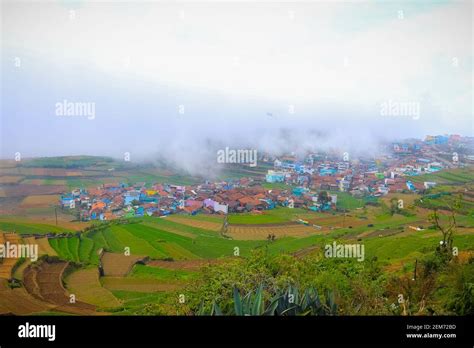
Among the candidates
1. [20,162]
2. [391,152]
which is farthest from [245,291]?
[20,162]

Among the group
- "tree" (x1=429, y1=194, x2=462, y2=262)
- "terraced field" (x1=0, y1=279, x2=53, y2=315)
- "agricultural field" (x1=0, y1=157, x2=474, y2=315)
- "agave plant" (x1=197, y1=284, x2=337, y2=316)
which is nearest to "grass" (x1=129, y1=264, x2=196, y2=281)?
"agricultural field" (x1=0, y1=157, x2=474, y2=315)

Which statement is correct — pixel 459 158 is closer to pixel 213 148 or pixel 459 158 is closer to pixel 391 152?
pixel 391 152

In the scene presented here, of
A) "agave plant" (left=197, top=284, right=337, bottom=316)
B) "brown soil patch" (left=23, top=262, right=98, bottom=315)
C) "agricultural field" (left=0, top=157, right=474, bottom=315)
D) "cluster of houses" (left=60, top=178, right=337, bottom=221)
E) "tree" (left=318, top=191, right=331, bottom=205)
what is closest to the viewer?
"agave plant" (left=197, top=284, right=337, bottom=316)

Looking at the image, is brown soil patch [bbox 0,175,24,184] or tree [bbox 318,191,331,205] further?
tree [bbox 318,191,331,205]

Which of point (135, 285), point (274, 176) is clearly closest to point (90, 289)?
point (135, 285)

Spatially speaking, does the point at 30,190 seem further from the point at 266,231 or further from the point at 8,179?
the point at 266,231

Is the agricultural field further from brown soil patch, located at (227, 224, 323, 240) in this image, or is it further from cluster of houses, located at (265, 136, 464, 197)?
cluster of houses, located at (265, 136, 464, 197)
